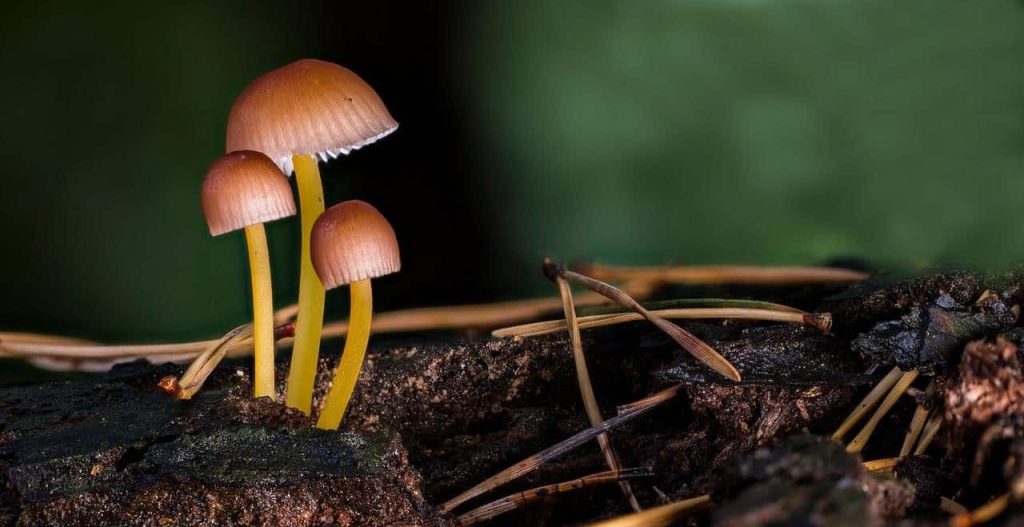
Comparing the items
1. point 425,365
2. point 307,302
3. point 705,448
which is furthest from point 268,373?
point 705,448

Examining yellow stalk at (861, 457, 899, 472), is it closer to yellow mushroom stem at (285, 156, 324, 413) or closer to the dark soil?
the dark soil

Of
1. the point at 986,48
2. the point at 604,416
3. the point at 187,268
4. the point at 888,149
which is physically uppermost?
the point at 986,48

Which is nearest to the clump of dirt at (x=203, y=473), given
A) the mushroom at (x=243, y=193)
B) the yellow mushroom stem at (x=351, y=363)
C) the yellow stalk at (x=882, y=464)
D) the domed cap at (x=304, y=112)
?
the yellow mushroom stem at (x=351, y=363)

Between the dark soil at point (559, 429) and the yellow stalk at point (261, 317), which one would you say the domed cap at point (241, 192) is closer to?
the yellow stalk at point (261, 317)

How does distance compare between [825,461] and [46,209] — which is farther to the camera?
[46,209]

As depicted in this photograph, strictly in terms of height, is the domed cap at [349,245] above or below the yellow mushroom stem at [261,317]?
above

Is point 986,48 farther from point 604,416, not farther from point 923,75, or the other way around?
point 604,416

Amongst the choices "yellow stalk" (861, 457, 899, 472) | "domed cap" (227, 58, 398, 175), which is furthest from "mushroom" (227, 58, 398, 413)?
"yellow stalk" (861, 457, 899, 472)

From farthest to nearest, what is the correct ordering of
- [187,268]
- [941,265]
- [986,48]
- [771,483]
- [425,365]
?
[187,268] < [425,365] < [941,265] < [986,48] < [771,483]

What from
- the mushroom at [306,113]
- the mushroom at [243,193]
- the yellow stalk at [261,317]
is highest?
the mushroom at [306,113]
